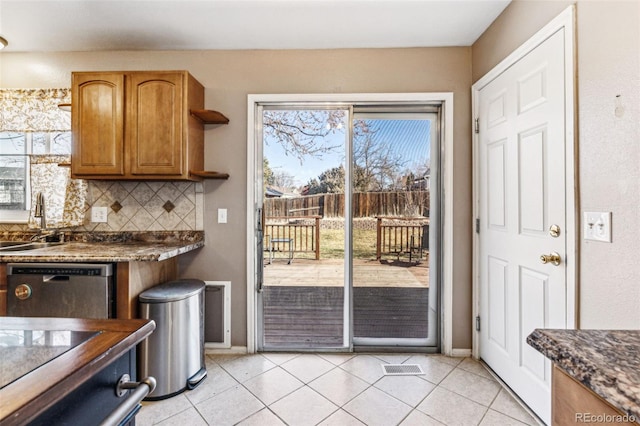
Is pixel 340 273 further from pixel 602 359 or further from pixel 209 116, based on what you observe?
pixel 602 359

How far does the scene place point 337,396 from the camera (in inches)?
76.1

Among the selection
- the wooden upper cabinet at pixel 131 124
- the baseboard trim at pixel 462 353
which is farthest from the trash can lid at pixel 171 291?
the baseboard trim at pixel 462 353

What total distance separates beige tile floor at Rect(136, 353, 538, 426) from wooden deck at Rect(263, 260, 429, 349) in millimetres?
243

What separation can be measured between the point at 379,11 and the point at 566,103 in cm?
129

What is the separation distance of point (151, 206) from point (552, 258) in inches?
112

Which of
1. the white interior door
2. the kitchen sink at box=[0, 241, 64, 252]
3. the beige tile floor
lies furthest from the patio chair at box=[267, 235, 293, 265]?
the kitchen sink at box=[0, 241, 64, 252]

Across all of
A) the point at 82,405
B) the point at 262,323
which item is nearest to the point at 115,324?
the point at 82,405

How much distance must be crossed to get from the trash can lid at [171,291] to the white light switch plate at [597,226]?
7.43 ft

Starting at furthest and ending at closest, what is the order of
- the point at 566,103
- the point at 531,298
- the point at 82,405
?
the point at 531,298, the point at 566,103, the point at 82,405

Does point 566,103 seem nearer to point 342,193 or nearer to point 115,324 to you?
point 342,193

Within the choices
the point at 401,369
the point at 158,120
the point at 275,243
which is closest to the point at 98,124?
the point at 158,120

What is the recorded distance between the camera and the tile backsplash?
8.30 ft

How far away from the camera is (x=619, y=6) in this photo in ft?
4.03

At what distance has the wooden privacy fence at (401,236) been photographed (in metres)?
2.59
